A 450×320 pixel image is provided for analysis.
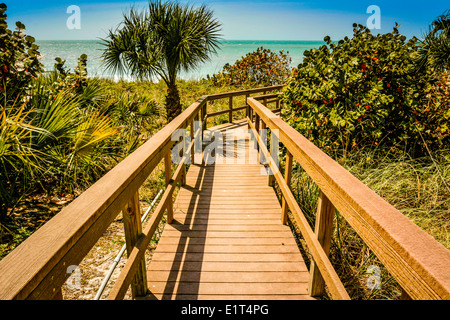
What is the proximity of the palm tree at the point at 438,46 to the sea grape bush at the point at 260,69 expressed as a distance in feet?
34.8

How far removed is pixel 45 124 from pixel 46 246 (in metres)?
3.34

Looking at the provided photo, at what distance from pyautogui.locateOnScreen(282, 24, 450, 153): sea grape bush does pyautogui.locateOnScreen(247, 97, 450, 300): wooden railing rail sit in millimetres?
2697

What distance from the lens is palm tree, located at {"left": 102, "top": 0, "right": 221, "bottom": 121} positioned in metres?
7.23

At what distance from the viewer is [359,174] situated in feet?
13.2

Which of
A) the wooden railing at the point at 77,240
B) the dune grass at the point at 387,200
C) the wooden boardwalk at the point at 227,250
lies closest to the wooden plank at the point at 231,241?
the wooden boardwalk at the point at 227,250

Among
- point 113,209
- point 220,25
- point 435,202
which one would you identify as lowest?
point 435,202

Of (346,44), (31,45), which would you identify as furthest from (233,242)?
(31,45)

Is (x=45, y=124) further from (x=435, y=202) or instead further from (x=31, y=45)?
(x=435, y=202)

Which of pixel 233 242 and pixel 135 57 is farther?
pixel 135 57

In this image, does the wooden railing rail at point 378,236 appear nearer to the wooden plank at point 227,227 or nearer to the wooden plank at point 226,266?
the wooden plank at point 226,266

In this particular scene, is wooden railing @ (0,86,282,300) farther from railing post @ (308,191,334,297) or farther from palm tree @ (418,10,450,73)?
palm tree @ (418,10,450,73)

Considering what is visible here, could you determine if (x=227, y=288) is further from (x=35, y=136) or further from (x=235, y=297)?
(x=35, y=136)

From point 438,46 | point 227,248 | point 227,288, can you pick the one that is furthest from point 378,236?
point 438,46

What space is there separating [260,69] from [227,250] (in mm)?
15062
